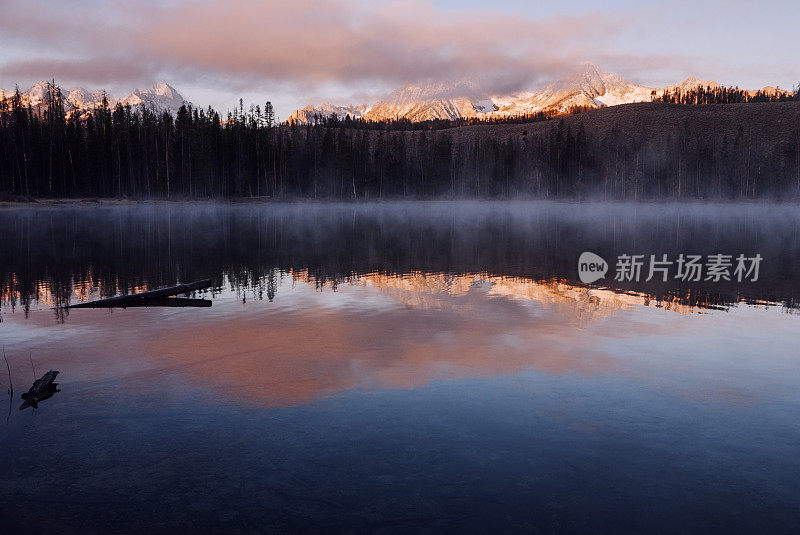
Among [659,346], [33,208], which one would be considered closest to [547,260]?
[659,346]

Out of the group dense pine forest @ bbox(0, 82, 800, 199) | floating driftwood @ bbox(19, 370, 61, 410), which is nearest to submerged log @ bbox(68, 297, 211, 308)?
floating driftwood @ bbox(19, 370, 61, 410)

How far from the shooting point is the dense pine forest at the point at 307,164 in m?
→ 116

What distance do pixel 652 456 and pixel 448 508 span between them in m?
3.42

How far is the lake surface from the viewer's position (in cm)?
715

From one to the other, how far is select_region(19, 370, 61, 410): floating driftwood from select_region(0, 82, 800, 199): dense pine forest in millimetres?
104929

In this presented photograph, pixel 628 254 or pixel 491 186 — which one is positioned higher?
pixel 491 186

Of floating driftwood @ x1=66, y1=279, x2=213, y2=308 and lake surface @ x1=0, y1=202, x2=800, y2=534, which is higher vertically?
floating driftwood @ x1=66, y1=279, x2=213, y2=308

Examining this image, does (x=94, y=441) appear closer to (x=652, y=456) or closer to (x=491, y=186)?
(x=652, y=456)

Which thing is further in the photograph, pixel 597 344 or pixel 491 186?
pixel 491 186

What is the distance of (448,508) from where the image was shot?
710cm

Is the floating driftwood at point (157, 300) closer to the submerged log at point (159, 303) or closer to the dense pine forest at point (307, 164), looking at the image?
the submerged log at point (159, 303)

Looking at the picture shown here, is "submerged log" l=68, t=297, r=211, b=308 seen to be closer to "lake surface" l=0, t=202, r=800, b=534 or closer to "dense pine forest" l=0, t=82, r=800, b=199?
"lake surface" l=0, t=202, r=800, b=534

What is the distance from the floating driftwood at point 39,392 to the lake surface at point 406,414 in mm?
205

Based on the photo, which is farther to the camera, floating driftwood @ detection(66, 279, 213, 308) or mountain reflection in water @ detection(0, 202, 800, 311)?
mountain reflection in water @ detection(0, 202, 800, 311)
